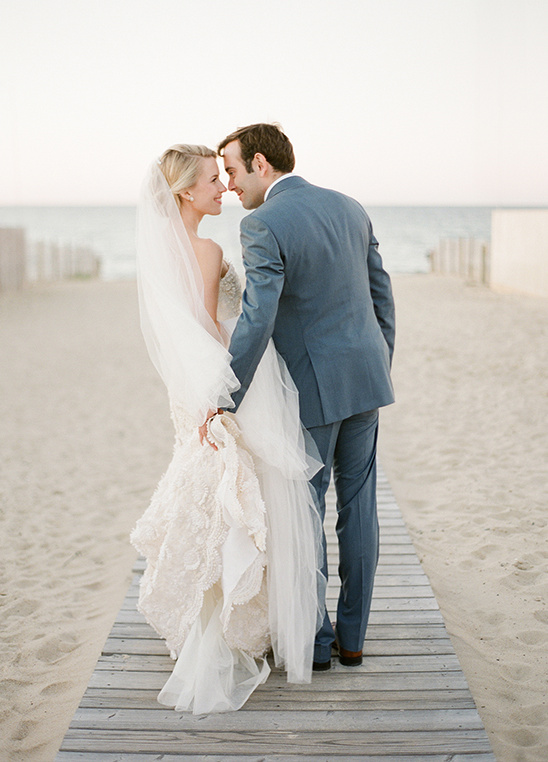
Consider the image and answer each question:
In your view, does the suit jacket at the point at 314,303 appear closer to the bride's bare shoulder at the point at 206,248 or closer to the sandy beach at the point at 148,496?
the bride's bare shoulder at the point at 206,248

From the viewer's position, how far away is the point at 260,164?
7.89 ft

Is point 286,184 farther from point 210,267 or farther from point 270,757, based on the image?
point 270,757

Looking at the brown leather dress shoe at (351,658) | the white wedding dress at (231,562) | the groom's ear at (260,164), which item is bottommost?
the brown leather dress shoe at (351,658)

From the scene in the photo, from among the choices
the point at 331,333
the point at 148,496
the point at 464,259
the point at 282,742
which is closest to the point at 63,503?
the point at 148,496

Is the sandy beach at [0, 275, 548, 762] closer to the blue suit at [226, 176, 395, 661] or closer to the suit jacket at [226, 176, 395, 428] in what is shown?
the blue suit at [226, 176, 395, 661]

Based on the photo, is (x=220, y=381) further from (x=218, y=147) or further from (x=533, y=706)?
(x=533, y=706)

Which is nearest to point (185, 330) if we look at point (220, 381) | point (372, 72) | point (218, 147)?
point (220, 381)

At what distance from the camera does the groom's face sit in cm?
242

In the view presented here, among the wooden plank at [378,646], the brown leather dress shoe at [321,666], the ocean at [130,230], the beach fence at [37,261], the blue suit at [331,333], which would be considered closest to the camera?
the blue suit at [331,333]

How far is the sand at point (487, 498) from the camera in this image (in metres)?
2.88

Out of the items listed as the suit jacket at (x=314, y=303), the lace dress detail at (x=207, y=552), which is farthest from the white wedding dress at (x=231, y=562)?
the suit jacket at (x=314, y=303)

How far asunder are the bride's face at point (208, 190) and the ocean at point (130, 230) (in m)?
18.6

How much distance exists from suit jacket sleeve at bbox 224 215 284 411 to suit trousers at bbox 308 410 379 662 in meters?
0.51

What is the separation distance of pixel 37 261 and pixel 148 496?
18.1 metres
